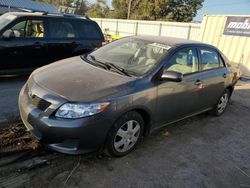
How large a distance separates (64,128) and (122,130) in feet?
2.68

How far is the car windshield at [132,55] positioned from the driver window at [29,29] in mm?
2535

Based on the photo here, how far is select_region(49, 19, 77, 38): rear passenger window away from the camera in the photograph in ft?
21.9

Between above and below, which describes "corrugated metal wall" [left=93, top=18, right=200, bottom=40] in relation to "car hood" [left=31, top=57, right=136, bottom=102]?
below

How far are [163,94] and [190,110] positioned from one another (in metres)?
1.03

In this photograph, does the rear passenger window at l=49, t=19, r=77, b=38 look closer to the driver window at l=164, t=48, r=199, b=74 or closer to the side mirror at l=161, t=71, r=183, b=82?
the driver window at l=164, t=48, r=199, b=74

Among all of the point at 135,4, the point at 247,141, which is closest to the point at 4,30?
the point at 247,141

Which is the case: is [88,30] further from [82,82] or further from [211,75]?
[82,82]

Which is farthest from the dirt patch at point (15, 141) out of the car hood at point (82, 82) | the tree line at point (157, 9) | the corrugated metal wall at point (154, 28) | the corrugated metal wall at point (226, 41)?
the tree line at point (157, 9)

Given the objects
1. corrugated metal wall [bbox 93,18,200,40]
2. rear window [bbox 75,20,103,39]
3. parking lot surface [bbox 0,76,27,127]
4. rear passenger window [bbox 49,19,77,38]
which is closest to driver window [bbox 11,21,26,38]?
rear passenger window [bbox 49,19,77,38]

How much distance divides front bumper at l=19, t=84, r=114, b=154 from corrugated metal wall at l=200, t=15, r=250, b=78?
31.1 ft

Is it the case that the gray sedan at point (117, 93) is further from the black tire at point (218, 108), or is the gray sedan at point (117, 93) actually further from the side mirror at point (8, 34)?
the side mirror at point (8, 34)

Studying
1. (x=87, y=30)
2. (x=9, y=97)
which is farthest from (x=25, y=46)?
(x=87, y=30)

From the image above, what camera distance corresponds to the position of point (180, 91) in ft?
13.6

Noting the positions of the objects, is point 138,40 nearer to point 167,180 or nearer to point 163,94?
point 163,94
